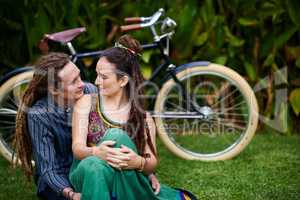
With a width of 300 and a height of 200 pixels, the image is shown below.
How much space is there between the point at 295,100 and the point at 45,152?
9.24 ft

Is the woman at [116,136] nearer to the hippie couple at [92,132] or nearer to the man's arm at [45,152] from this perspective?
the hippie couple at [92,132]

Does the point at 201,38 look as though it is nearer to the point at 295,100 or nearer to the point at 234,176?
the point at 295,100

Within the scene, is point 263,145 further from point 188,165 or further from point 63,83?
point 63,83

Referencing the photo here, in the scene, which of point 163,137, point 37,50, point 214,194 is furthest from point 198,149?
point 37,50

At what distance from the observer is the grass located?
12.3 feet

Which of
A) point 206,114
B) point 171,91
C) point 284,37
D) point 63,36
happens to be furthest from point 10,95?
point 284,37

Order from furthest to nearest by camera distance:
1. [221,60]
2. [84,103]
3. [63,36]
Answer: [221,60] < [63,36] < [84,103]

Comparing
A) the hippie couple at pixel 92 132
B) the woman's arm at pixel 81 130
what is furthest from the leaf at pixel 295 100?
the woman's arm at pixel 81 130

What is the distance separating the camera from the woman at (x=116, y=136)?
279cm

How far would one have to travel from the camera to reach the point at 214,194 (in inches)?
146

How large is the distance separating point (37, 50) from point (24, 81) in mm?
1000

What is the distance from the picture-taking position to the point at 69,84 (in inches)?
125

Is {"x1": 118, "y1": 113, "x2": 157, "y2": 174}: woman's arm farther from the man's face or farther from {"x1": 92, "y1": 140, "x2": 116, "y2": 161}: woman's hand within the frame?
the man's face

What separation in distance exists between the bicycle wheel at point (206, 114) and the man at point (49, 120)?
52.5 inches
